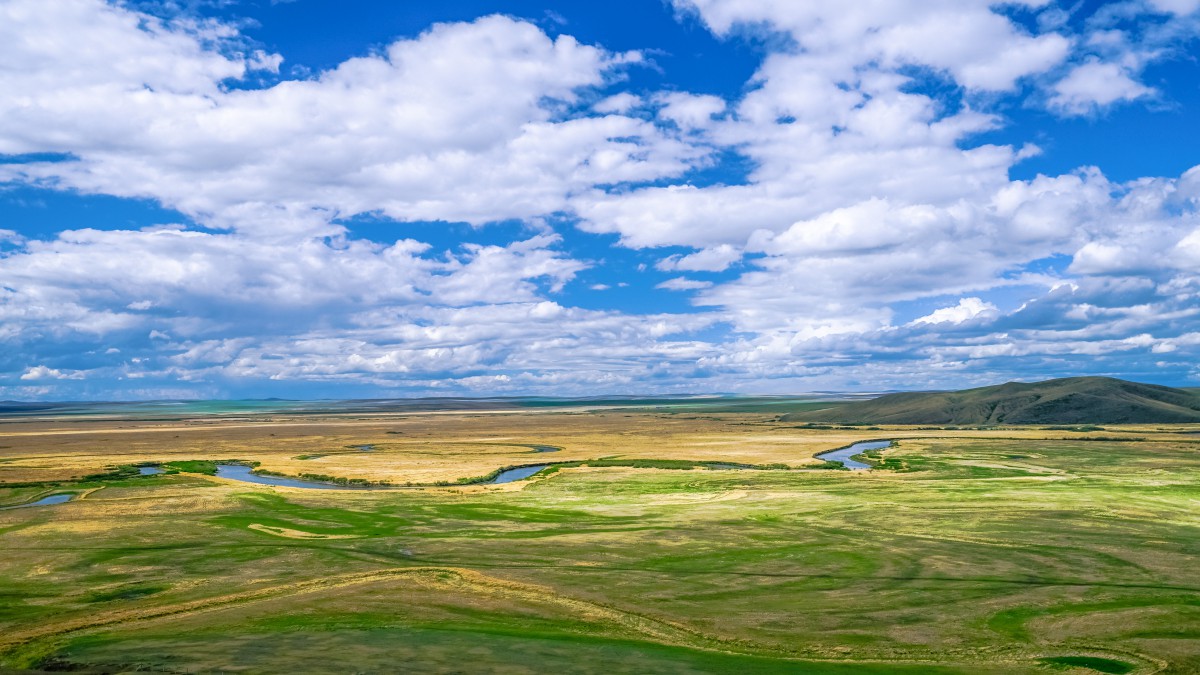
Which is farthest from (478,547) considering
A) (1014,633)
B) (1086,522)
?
(1086,522)

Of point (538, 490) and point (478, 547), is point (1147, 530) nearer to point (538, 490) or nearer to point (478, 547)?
point (478, 547)

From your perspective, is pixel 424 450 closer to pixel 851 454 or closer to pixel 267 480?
pixel 267 480

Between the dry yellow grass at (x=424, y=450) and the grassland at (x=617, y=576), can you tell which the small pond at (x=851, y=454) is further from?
the grassland at (x=617, y=576)

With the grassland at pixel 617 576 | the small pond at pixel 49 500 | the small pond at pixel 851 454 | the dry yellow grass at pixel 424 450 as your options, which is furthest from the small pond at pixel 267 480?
the small pond at pixel 851 454

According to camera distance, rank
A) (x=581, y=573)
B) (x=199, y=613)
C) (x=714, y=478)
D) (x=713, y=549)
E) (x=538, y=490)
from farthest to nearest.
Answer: (x=714, y=478) → (x=538, y=490) → (x=713, y=549) → (x=581, y=573) → (x=199, y=613)

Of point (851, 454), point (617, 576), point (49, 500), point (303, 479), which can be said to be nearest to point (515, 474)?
point (303, 479)

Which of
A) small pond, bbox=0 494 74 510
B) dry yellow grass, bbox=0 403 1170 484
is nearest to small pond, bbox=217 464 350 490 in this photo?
dry yellow grass, bbox=0 403 1170 484

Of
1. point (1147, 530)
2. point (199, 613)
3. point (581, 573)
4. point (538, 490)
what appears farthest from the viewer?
point (538, 490)
